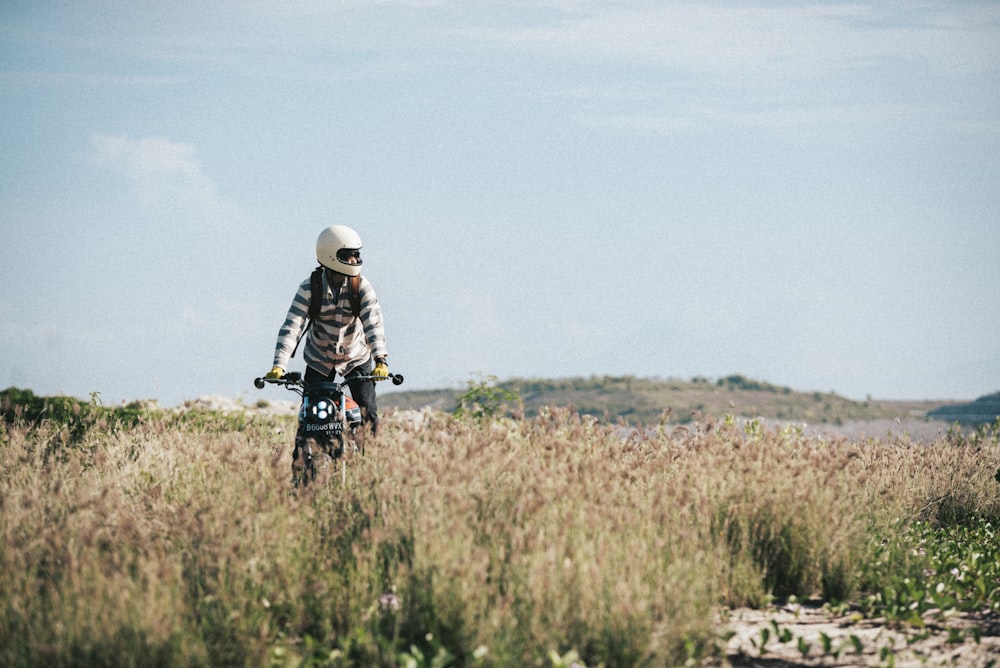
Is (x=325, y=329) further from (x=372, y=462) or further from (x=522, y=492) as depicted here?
(x=522, y=492)

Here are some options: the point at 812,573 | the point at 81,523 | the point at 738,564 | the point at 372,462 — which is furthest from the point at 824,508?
the point at 81,523

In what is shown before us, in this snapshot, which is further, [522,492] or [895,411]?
[895,411]

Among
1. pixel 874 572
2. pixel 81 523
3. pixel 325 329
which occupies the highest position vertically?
pixel 325 329

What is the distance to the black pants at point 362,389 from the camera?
291 inches

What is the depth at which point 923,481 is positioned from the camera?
9.01 m

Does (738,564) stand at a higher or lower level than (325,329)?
lower

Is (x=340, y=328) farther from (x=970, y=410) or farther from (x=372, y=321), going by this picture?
(x=970, y=410)

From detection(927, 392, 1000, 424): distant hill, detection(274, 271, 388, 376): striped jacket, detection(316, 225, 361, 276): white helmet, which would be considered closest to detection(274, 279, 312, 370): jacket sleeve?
detection(274, 271, 388, 376): striped jacket

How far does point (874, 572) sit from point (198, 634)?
4.56 metres

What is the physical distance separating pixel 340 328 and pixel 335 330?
0.14 feet

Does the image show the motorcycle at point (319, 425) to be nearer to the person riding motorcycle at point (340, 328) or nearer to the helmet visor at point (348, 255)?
the person riding motorcycle at point (340, 328)

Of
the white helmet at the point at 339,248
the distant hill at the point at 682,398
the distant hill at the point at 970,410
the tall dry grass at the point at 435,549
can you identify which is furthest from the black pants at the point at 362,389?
the distant hill at the point at 970,410

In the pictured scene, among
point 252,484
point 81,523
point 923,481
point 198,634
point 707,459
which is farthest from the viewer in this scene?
point 923,481

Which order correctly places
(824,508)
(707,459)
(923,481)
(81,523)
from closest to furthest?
(81,523)
(824,508)
(707,459)
(923,481)
